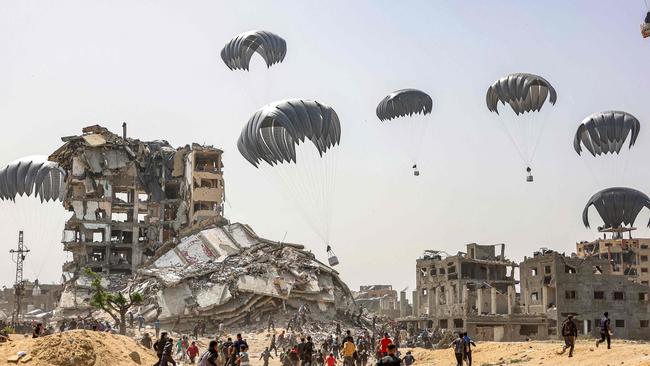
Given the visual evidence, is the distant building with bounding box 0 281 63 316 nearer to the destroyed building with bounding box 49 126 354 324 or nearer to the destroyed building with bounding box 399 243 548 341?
the destroyed building with bounding box 49 126 354 324

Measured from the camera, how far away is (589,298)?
198 ft

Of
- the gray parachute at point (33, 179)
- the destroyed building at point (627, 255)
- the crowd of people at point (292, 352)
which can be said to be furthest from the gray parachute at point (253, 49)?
the destroyed building at point (627, 255)

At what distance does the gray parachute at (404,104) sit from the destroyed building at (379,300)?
4013 centimetres

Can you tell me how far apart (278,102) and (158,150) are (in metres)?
44.9

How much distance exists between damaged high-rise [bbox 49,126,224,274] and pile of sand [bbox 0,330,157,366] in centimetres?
5277

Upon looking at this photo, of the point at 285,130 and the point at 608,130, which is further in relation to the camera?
the point at 608,130

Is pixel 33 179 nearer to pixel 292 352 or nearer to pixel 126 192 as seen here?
pixel 126 192

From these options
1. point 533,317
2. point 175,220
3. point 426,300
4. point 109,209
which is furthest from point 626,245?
point 109,209

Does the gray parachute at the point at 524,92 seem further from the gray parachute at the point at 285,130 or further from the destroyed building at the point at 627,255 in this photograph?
the destroyed building at the point at 627,255

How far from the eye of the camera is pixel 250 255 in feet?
205

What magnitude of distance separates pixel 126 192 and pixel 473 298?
37587 millimetres

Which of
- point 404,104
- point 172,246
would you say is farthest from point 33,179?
point 404,104

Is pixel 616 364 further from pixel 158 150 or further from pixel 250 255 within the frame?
pixel 158 150

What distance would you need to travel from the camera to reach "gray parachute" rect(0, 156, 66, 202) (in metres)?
78.8
